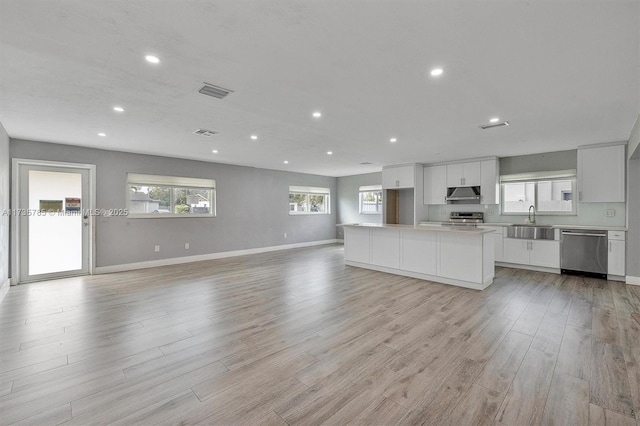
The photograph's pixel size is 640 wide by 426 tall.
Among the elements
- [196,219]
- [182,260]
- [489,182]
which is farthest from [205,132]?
[489,182]

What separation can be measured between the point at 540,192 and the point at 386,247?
12.4ft

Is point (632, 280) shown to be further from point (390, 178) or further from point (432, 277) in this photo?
point (390, 178)

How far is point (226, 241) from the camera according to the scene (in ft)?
25.2

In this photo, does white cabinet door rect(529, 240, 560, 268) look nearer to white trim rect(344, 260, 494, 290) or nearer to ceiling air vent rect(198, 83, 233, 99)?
white trim rect(344, 260, 494, 290)

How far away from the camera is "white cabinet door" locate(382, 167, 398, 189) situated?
26.1 ft

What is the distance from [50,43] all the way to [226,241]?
235 inches

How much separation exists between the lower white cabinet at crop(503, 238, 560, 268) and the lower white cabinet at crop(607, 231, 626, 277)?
71 cm

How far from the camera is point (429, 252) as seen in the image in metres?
5.00

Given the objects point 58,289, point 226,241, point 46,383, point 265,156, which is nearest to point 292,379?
point 46,383

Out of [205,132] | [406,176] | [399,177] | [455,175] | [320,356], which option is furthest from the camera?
[399,177]

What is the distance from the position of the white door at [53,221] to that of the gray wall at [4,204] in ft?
1.17

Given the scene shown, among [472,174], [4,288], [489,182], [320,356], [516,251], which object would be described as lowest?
[320,356]

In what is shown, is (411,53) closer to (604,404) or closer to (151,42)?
(151,42)

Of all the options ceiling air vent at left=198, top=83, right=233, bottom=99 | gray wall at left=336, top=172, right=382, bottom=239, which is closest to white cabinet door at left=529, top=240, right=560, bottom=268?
gray wall at left=336, top=172, right=382, bottom=239
